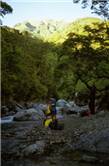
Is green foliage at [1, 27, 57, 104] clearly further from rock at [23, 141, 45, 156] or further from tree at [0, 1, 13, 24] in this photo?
rock at [23, 141, 45, 156]

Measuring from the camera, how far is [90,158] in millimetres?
17156

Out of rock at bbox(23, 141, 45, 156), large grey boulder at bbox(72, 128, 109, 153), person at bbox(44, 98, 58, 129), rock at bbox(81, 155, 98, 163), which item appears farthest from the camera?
person at bbox(44, 98, 58, 129)

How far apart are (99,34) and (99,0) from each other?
1527cm

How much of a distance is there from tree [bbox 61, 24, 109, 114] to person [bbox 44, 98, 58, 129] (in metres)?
12.9

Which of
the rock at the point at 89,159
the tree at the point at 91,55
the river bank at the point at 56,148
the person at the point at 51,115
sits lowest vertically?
the rock at the point at 89,159

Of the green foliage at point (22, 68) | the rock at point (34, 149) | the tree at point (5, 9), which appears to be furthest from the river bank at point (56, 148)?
the green foliage at point (22, 68)

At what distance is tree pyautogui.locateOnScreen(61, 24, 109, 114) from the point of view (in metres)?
37.4

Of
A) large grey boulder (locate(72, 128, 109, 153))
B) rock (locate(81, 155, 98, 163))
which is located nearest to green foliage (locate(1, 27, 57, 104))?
large grey boulder (locate(72, 128, 109, 153))

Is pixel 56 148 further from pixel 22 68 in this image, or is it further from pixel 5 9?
pixel 22 68

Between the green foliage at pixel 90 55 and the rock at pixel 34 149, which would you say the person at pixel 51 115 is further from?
the green foliage at pixel 90 55

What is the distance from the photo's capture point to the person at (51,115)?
81.8 ft

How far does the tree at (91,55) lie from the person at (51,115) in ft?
42.3

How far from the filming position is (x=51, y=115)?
82.6 ft

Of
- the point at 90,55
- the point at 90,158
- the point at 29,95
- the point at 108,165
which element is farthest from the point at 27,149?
the point at 29,95
